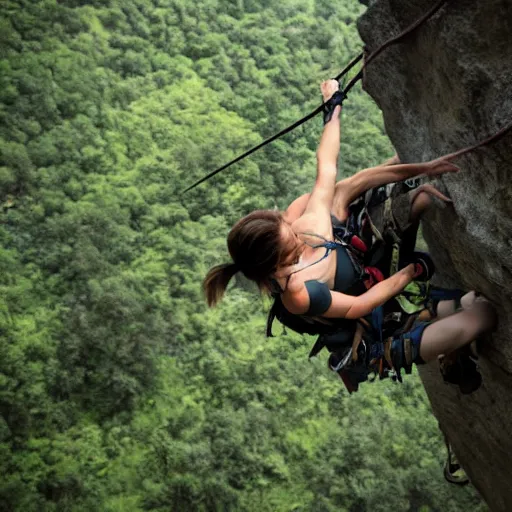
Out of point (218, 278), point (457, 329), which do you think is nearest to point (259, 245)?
point (218, 278)

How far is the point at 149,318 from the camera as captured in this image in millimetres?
5016

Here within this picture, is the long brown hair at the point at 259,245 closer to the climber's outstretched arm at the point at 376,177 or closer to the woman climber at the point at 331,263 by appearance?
the woman climber at the point at 331,263

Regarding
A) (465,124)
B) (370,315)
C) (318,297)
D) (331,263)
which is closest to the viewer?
(465,124)

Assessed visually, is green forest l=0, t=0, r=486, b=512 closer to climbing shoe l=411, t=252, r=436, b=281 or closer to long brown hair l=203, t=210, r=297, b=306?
climbing shoe l=411, t=252, r=436, b=281

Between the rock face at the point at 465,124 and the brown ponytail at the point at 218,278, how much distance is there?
2.75 ft

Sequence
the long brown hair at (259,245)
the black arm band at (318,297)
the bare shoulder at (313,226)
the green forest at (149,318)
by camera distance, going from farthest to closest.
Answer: the green forest at (149,318) → the bare shoulder at (313,226) → the black arm band at (318,297) → the long brown hair at (259,245)

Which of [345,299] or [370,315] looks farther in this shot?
[370,315]

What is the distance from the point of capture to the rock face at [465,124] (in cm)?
194

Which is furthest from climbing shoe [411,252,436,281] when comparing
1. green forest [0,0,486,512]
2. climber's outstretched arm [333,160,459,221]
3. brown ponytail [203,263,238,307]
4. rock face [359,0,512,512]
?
green forest [0,0,486,512]

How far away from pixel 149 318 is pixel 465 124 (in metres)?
3.35

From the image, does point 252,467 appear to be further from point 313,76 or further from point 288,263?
point 313,76

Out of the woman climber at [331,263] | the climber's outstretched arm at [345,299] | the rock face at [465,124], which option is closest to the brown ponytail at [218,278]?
the woman climber at [331,263]

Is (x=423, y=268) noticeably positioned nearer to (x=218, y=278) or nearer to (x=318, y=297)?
(x=318, y=297)

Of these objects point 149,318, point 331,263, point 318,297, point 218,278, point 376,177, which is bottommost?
point 149,318
